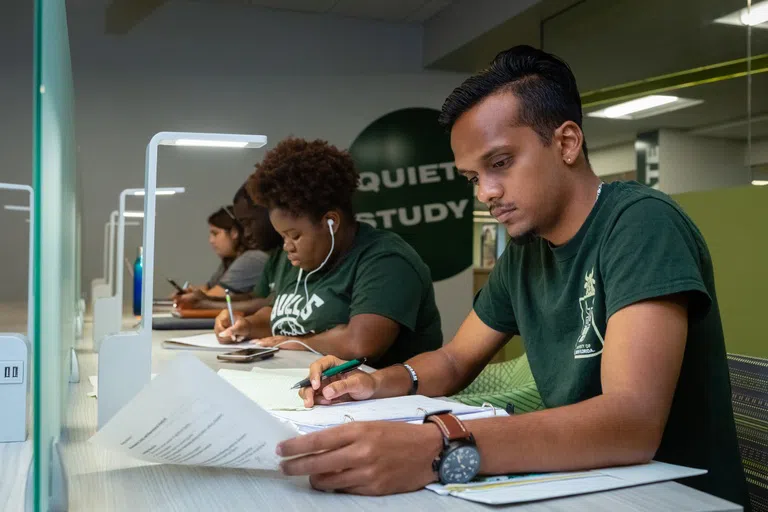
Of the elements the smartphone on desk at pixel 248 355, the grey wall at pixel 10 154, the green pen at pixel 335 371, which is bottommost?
the smartphone on desk at pixel 248 355

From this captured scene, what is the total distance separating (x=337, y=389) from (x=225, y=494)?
0.39 meters

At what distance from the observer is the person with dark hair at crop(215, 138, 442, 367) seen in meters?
1.92

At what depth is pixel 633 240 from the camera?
0.99 meters

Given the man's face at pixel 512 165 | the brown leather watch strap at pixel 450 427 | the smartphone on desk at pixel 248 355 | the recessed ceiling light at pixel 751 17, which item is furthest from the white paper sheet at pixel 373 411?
the recessed ceiling light at pixel 751 17

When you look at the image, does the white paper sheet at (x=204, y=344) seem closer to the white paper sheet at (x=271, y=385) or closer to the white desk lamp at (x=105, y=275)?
the white desk lamp at (x=105, y=275)

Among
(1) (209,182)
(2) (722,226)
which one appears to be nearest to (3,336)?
(2) (722,226)

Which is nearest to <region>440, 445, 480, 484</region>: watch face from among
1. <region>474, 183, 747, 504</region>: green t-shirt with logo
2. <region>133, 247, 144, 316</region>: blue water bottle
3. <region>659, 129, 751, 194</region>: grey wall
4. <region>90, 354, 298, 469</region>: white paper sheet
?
<region>90, 354, 298, 469</region>: white paper sheet

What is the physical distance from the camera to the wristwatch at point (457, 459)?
76 centimetres

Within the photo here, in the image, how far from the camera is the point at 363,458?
73 cm

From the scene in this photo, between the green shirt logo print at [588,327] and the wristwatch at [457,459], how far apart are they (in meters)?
0.35

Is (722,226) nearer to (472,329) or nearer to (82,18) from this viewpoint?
(472,329)

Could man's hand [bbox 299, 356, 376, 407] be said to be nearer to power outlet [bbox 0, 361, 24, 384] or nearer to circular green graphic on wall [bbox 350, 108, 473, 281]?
power outlet [bbox 0, 361, 24, 384]

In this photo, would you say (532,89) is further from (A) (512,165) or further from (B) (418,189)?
(B) (418,189)

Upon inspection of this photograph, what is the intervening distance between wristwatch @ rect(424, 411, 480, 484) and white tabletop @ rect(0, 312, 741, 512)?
0.03 metres
